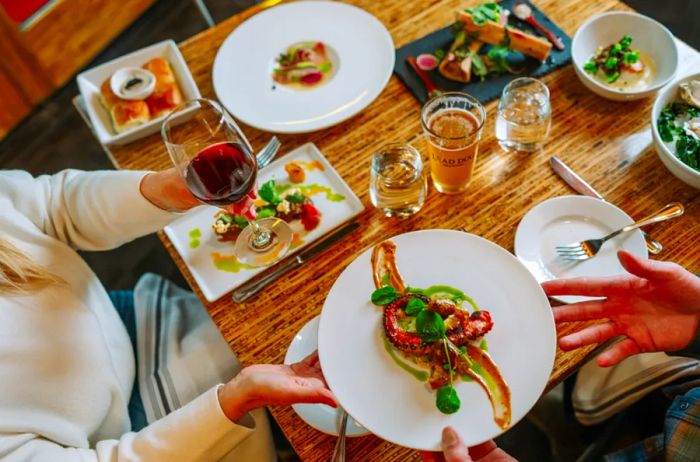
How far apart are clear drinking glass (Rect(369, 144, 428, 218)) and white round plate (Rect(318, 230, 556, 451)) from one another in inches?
5.6

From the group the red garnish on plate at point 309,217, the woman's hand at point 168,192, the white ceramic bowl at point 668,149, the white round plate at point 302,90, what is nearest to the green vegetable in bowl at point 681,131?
the white ceramic bowl at point 668,149

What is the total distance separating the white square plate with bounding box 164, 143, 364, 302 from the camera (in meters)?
1.14

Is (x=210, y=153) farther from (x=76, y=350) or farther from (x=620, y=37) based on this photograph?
(x=620, y=37)

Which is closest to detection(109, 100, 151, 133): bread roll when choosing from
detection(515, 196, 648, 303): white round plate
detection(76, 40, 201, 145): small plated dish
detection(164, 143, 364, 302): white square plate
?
detection(76, 40, 201, 145): small plated dish

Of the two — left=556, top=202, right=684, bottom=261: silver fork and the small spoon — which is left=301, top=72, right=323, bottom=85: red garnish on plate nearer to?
the small spoon

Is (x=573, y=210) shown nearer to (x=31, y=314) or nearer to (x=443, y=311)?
(x=443, y=311)

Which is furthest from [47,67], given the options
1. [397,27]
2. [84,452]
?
[84,452]

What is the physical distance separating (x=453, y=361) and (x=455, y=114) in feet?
1.75

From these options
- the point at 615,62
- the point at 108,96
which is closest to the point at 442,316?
the point at 615,62

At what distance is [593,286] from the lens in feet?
3.28

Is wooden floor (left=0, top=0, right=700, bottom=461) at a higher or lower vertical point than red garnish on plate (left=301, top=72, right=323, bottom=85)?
lower

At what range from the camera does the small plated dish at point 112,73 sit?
135cm

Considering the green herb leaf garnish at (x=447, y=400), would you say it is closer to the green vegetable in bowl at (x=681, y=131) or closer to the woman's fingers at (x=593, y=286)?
the woman's fingers at (x=593, y=286)

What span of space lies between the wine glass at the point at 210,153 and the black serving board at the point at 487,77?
1.61ft
